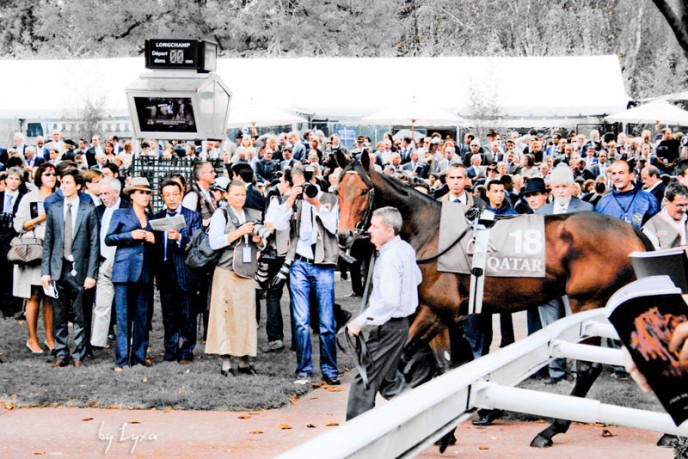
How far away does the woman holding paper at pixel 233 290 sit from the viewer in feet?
34.2

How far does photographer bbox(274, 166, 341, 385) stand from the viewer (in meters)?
10.2

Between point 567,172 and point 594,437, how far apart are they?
334 centimetres

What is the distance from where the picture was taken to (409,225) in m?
8.54

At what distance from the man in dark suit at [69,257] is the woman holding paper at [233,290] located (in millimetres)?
1508

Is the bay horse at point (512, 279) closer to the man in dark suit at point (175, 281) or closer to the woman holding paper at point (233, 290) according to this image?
the woman holding paper at point (233, 290)

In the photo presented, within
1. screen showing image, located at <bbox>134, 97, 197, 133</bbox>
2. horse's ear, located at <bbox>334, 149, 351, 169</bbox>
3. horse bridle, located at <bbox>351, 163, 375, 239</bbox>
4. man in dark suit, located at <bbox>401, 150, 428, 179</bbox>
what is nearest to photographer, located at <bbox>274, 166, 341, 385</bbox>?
horse's ear, located at <bbox>334, 149, 351, 169</bbox>

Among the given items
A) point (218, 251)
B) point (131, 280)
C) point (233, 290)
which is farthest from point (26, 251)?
point (233, 290)

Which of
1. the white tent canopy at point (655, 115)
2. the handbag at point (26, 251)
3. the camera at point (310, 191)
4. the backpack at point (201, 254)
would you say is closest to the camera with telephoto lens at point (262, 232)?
the backpack at point (201, 254)

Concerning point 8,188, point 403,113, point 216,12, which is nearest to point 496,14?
point 216,12

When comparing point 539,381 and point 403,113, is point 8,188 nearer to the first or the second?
point 539,381

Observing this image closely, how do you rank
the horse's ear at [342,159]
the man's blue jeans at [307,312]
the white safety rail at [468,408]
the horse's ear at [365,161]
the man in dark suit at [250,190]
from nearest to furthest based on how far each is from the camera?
1. the white safety rail at [468,408]
2. the horse's ear at [365,161]
3. the horse's ear at [342,159]
4. the man's blue jeans at [307,312]
5. the man in dark suit at [250,190]

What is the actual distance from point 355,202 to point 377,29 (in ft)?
158

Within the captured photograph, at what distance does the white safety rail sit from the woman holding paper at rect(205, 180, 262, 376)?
22.8 ft

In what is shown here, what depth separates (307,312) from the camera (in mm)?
10305
